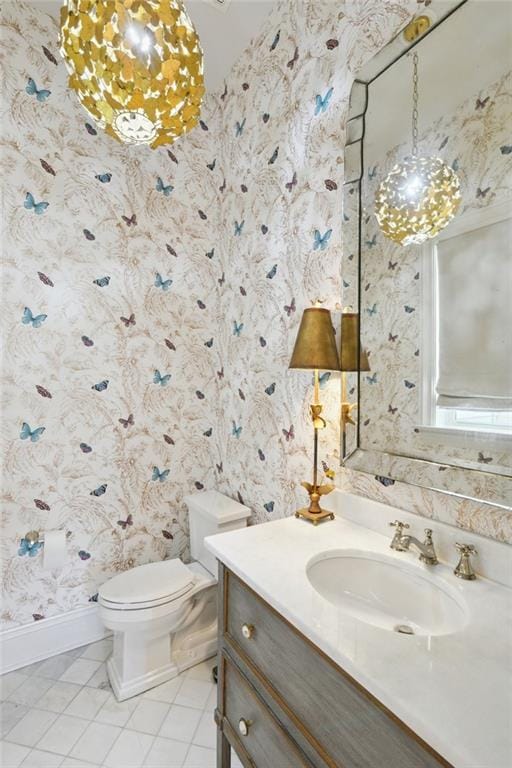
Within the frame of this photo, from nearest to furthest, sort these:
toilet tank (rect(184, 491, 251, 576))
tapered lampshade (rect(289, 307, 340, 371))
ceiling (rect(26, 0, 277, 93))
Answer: tapered lampshade (rect(289, 307, 340, 371)) → ceiling (rect(26, 0, 277, 93)) → toilet tank (rect(184, 491, 251, 576))

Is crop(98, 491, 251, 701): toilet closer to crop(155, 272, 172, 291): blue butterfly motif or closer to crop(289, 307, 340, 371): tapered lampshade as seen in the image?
crop(289, 307, 340, 371): tapered lampshade

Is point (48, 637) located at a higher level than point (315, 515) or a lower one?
lower

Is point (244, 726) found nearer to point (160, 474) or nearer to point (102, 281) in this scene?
point (160, 474)

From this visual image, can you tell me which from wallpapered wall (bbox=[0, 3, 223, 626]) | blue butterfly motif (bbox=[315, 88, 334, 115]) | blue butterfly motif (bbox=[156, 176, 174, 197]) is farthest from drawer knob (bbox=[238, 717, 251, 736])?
blue butterfly motif (bbox=[156, 176, 174, 197])

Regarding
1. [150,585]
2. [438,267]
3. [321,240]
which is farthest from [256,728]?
[321,240]

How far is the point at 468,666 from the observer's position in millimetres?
671

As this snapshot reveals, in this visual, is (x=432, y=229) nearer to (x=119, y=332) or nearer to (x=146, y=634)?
(x=119, y=332)

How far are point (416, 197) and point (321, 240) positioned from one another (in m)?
0.41

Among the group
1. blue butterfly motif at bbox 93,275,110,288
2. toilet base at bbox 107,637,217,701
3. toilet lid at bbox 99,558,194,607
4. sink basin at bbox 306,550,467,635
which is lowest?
toilet base at bbox 107,637,217,701

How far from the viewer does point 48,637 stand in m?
1.82

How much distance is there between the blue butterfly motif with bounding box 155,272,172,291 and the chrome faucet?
1610 millimetres

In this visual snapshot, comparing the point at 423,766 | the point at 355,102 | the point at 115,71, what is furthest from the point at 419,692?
the point at 355,102

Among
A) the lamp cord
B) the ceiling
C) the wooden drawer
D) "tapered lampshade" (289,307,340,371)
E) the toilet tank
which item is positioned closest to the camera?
the wooden drawer

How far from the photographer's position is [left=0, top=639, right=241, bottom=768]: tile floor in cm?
135
